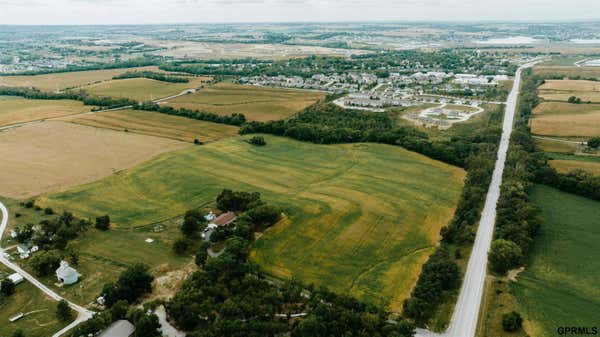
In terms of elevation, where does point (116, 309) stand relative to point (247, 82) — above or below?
below

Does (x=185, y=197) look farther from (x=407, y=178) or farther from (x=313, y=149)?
(x=407, y=178)

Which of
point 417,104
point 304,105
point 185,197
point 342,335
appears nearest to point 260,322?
point 342,335

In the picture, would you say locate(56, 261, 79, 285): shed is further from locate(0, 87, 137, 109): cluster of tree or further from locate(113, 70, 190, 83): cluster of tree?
locate(113, 70, 190, 83): cluster of tree

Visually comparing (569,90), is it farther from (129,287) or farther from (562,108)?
(129,287)

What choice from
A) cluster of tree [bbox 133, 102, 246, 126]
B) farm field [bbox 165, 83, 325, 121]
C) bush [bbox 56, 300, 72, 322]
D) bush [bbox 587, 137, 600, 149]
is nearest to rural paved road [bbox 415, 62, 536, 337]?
bush [bbox 587, 137, 600, 149]

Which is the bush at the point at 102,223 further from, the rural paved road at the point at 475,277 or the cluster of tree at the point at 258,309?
the rural paved road at the point at 475,277
